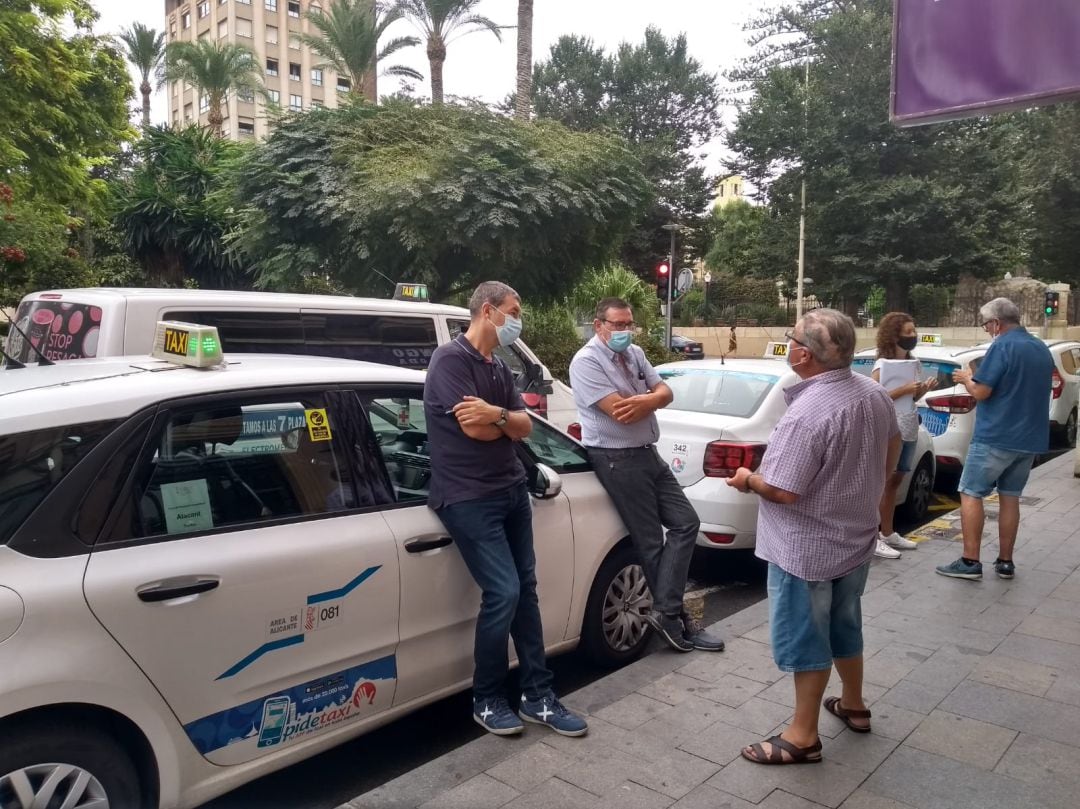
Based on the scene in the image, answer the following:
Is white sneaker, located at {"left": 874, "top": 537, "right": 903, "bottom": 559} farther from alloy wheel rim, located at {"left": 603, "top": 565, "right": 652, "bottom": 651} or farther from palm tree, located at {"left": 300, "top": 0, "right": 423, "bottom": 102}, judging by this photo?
palm tree, located at {"left": 300, "top": 0, "right": 423, "bottom": 102}

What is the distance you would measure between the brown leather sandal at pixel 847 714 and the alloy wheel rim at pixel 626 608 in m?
1.05

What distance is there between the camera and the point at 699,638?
4.36m

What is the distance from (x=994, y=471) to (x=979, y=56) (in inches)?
102

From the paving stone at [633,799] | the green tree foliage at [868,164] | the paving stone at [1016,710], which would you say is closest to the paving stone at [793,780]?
the paving stone at [633,799]

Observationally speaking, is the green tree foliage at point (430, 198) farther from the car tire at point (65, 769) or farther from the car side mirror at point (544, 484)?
the car tire at point (65, 769)

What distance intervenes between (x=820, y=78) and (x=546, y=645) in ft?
106

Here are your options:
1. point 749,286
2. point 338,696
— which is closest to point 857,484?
point 338,696

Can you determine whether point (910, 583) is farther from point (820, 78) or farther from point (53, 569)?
point (820, 78)

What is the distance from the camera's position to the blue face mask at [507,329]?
353cm

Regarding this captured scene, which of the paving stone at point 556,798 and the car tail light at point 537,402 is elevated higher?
the car tail light at point 537,402

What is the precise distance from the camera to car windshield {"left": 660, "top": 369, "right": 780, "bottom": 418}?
6.02 m

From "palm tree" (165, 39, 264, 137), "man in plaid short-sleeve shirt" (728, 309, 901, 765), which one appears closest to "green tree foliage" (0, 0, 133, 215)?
"man in plaid short-sleeve shirt" (728, 309, 901, 765)

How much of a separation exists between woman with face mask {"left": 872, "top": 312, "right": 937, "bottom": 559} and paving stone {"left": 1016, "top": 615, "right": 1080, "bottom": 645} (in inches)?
50.0

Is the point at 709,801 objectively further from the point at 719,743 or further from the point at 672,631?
the point at 672,631
